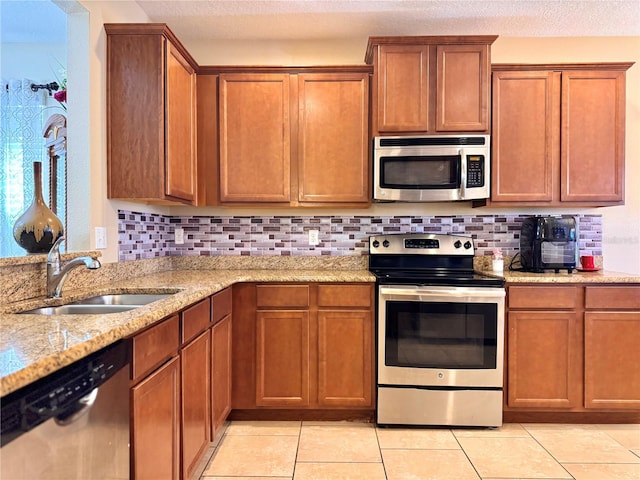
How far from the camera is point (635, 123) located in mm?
2979

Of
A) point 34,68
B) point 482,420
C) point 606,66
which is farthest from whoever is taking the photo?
point 34,68

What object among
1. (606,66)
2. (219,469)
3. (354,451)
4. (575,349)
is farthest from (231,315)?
(606,66)

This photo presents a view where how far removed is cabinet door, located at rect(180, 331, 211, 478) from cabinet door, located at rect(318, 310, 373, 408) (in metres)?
0.73

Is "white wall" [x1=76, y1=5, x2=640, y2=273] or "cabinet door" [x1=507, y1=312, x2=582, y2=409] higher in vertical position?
"white wall" [x1=76, y1=5, x2=640, y2=273]

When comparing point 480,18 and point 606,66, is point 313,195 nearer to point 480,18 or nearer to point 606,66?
point 480,18

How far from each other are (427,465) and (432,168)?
5.58 ft

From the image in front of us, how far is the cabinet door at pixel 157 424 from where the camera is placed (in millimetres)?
1296

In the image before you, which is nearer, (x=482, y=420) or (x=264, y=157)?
(x=482, y=420)

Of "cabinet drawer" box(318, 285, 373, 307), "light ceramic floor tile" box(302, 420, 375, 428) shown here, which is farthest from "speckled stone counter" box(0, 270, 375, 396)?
"light ceramic floor tile" box(302, 420, 375, 428)

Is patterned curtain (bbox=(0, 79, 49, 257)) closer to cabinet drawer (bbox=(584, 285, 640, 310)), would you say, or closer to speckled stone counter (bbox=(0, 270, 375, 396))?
speckled stone counter (bbox=(0, 270, 375, 396))

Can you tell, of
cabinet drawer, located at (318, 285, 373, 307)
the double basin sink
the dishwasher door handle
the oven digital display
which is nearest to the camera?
the dishwasher door handle

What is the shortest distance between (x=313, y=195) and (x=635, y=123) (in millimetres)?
2391

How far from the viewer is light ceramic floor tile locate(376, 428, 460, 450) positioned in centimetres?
225

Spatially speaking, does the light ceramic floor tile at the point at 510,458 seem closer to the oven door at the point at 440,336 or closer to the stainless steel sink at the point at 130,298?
the oven door at the point at 440,336
